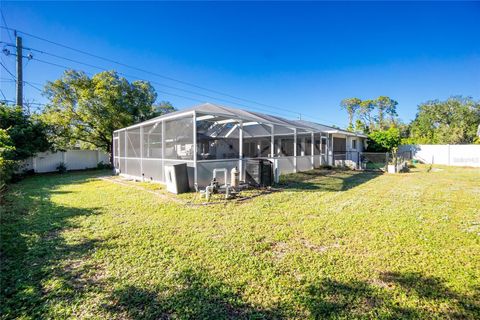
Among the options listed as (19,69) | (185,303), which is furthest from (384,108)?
(19,69)

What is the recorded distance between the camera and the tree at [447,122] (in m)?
26.1

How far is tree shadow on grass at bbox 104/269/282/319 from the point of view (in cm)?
202

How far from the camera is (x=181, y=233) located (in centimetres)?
396

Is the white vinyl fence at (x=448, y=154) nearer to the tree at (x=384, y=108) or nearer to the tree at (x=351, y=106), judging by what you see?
the tree at (x=384, y=108)

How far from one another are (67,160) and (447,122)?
45.5 m

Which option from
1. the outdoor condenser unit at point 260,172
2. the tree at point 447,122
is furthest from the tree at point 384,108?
the outdoor condenser unit at point 260,172

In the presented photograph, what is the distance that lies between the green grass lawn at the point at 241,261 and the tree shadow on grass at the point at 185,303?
1cm

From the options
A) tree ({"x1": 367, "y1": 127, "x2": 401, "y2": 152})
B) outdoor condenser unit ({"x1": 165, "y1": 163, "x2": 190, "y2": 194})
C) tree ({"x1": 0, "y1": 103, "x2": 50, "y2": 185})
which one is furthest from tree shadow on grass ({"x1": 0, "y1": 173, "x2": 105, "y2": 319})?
tree ({"x1": 367, "y1": 127, "x2": 401, "y2": 152})

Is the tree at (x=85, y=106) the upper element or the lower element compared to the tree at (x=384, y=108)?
lower

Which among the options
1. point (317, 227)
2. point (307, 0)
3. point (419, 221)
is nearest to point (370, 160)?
point (307, 0)

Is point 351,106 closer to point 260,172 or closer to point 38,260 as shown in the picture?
point 260,172

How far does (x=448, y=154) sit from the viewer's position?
1734cm

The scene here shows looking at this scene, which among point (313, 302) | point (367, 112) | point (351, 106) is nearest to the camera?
point (313, 302)

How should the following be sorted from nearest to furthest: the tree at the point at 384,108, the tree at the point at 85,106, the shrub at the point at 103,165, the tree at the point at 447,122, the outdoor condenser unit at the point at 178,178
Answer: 1. the outdoor condenser unit at the point at 178,178
2. the tree at the point at 85,106
3. the shrub at the point at 103,165
4. the tree at the point at 447,122
5. the tree at the point at 384,108
